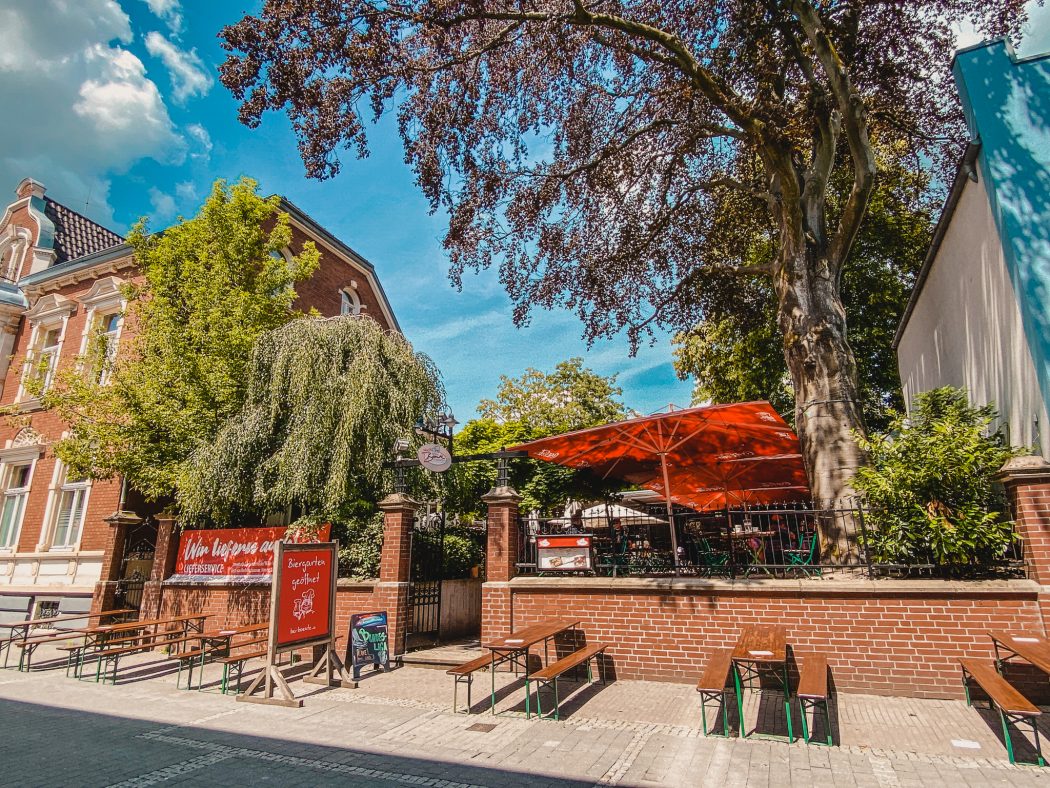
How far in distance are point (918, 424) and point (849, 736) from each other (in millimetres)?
4217

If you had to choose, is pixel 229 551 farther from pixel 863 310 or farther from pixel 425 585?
pixel 863 310

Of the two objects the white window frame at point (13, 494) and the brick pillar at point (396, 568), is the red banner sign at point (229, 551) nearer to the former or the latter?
the brick pillar at point (396, 568)

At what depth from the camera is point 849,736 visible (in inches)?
208

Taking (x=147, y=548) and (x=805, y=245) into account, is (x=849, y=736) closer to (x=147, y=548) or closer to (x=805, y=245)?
(x=805, y=245)

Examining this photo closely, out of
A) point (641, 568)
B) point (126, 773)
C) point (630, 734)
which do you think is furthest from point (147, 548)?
point (630, 734)

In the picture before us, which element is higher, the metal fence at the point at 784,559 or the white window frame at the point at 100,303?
the white window frame at the point at 100,303

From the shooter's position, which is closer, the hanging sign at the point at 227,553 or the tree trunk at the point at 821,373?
the tree trunk at the point at 821,373

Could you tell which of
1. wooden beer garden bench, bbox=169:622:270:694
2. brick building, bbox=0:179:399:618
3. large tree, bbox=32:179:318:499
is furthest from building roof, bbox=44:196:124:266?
wooden beer garden bench, bbox=169:622:270:694

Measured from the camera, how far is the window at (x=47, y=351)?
56.0 ft

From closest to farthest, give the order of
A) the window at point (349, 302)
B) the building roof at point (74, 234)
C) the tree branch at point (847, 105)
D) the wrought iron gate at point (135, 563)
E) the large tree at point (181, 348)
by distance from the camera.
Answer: the tree branch at point (847, 105) → the large tree at point (181, 348) → the wrought iron gate at point (135, 563) → the building roof at point (74, 234) → the window at point (349, 302)

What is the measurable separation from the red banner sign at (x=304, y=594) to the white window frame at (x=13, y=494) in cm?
1373

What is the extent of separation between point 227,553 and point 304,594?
13.8 feet

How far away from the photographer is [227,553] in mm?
11164

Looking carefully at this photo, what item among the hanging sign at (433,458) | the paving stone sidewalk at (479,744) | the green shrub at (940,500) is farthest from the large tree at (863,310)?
the paving stone sidewalk at (479,744)
